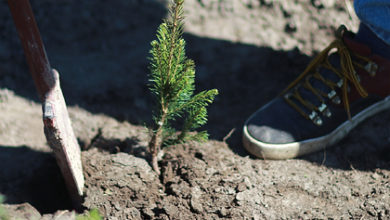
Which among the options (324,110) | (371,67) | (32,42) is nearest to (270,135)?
(324,110)

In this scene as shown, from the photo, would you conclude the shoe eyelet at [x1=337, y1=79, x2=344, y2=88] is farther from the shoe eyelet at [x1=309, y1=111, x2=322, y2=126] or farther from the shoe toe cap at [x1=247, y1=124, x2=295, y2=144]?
the shoe toe cap at [x1=247, y1=124, x2=295, y2=144]

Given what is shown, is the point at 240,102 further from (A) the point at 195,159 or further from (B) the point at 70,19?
A: (B) the point at 70,19

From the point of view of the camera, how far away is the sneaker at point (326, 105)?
2025 mm

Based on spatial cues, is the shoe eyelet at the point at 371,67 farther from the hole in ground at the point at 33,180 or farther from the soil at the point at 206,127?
the hole in ground at the point at 33,180

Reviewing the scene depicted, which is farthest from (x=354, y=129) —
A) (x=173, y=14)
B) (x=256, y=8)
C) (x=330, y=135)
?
(x=256, y=8)

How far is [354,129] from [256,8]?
5.48 ft

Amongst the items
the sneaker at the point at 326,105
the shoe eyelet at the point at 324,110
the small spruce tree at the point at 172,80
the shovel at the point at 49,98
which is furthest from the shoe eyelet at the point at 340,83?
the shovel at the point at 49,98

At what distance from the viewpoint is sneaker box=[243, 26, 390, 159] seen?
2.03m

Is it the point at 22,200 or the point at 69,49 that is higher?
the point at 69,49

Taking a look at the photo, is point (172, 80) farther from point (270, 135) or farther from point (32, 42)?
point (270, 135)

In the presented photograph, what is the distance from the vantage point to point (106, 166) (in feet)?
6.13

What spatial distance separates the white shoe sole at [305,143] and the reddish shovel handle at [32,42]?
1.08 metres

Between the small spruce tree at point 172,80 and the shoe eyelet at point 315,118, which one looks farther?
the shoe eyelet at point 315,118

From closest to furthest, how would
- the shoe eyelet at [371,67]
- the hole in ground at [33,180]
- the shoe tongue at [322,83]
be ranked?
the hole in ground at [33,180] < the shoe eyelet at [371,67] < the shoe tongue at [322,83]
